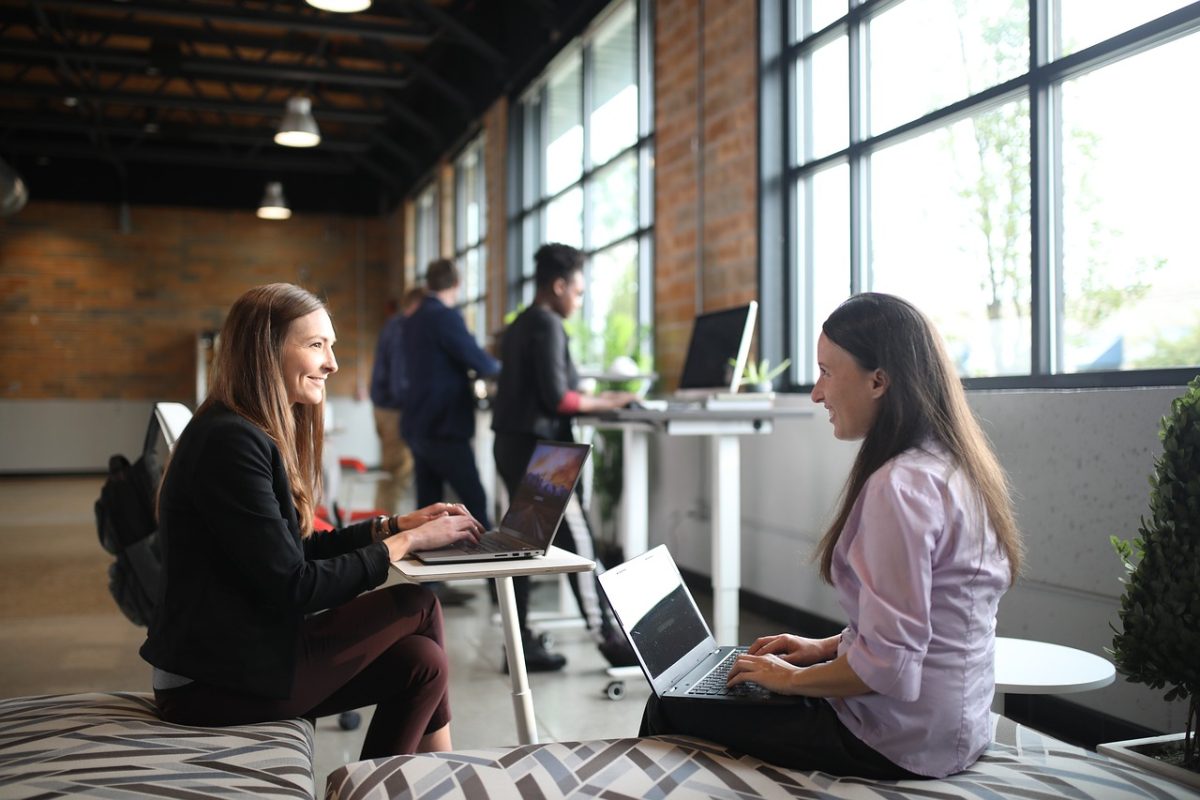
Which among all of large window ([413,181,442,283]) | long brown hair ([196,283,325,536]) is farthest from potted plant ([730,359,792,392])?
large window ([413,181,442,283])

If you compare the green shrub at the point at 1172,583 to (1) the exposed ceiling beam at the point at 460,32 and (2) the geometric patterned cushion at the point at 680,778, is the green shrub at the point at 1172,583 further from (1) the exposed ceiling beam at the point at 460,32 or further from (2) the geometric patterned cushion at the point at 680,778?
(1) the exposed ceiling beam at the point at 460,32

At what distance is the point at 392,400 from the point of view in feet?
20.4

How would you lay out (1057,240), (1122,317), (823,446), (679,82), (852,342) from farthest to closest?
(679,82), (823,446), (1057,240), (1122,317), (852,342)

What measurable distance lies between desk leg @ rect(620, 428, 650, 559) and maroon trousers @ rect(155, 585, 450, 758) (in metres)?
1.86

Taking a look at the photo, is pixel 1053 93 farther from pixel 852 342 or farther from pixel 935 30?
pixel 852 342

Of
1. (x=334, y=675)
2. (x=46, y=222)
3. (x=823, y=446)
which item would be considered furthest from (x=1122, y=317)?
(x=46, y=222)

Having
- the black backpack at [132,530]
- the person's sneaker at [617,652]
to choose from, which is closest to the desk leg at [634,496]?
the person's sneaker at [617,652]

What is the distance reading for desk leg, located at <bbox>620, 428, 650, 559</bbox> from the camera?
4121 mm

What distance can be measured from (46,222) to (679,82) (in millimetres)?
10618

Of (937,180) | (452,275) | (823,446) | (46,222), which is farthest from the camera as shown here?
(46,222)

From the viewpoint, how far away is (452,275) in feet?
15.9

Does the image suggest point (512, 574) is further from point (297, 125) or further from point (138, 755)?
point (297, 125)

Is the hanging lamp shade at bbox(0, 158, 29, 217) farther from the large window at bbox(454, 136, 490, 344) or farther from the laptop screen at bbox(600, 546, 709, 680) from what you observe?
the laptop screen at bbox(600, 546, 709, 680)

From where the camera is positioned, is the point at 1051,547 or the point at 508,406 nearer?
the point at 1051,547
